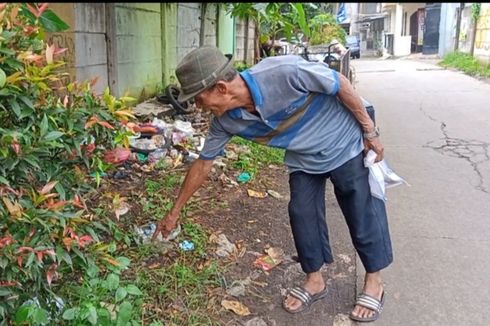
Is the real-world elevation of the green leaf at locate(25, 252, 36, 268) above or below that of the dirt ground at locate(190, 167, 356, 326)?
above

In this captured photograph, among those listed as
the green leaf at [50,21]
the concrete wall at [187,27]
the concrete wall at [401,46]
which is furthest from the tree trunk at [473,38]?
the green leaf at [50,21]

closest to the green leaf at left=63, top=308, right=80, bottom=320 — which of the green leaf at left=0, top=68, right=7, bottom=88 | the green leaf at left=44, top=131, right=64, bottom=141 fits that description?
the green leaf at left=44, top=131, right=64, bottom=141

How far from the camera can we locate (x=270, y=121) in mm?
2484

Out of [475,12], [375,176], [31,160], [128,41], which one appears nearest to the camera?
[31,160]

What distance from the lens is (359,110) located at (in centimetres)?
254

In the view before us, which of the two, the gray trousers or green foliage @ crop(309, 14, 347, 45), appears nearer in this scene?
the gray trousers

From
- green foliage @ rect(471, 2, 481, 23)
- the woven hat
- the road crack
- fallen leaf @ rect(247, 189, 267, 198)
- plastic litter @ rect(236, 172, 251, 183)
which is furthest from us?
green foliage @ rect(471, 2, 481, 23)

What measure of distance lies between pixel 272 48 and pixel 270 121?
9812 millimetres

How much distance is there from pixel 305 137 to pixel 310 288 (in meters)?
0.84

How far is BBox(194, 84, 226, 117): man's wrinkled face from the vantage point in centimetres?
229

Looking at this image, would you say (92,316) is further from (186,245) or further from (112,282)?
(186,245)

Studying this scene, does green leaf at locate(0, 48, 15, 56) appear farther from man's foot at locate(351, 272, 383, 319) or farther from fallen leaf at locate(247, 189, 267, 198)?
fallen leaf at locate(247, 189, 267, 198)

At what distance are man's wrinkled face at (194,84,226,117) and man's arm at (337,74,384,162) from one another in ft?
1.85

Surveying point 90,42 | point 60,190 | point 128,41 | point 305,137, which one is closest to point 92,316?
point 60,190
